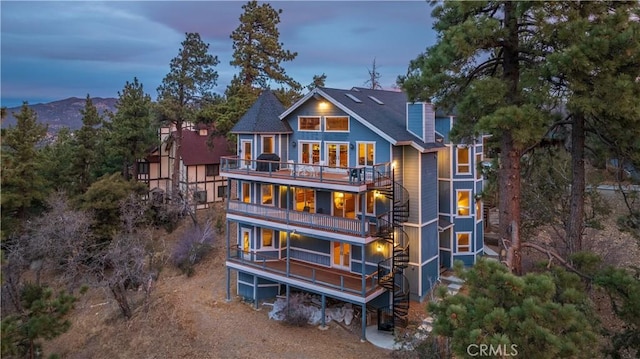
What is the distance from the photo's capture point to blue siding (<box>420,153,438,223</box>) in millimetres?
18781

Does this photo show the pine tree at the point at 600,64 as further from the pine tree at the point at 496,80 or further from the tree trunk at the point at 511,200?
the tree trunk at the point at 511,200

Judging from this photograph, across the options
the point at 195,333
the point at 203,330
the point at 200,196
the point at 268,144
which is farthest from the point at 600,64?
the point at 200,196

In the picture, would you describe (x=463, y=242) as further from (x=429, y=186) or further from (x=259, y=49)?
(x=259, y=49)

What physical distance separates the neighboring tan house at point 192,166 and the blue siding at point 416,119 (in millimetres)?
20909

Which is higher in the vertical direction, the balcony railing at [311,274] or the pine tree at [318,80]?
the pine tree at [318,80]

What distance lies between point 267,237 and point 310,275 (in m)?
3.86

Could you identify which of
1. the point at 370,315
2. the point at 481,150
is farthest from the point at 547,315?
the point at 481,150

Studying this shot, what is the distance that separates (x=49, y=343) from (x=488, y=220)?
28604 millimetres

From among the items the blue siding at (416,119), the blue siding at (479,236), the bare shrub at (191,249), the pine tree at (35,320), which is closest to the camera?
the pine tree at (35,320)

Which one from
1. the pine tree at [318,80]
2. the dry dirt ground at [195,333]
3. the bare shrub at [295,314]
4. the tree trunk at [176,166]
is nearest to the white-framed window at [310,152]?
the bare shrub at [295,314]

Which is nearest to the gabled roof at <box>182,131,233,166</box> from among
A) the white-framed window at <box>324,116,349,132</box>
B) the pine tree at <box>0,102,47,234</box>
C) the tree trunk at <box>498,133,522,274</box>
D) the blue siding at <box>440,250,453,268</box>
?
the pine tree at <box>0,102,47,234</box>

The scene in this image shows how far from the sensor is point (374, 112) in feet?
65.9

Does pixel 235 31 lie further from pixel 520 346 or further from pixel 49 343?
pixel 520 346

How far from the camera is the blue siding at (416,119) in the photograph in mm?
19016
